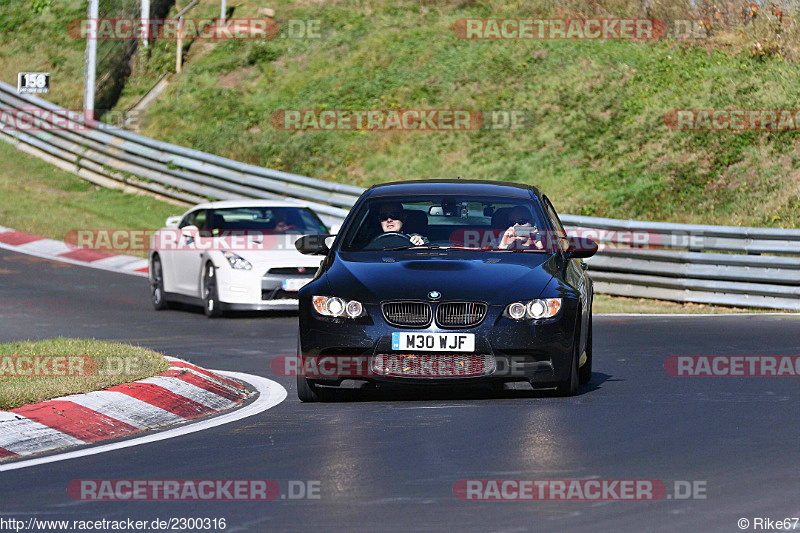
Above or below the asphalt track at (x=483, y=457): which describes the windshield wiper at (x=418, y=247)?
above

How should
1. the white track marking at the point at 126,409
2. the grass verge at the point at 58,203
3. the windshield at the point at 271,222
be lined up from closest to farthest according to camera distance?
the white track marking at the point at 126,409, the windshield at the point at 271,222, the grass verge at the point at 58,203

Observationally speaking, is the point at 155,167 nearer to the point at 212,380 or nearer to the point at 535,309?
the point at 212,380

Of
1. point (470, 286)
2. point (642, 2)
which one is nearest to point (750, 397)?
point (470, 286)

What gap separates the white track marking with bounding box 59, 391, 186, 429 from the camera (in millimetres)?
8891

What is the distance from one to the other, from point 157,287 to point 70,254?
5.19m

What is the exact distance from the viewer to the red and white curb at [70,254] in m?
22.6

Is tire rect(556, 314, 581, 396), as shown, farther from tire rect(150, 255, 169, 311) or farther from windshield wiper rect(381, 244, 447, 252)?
tire rect(150, 255, 169, 311)

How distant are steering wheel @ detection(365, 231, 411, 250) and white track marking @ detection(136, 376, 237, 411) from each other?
1.52 metres

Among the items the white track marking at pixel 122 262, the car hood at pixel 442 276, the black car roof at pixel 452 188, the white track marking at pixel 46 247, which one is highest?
the black car roof at pixel 452 188

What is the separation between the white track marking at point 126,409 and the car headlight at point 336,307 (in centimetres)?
116

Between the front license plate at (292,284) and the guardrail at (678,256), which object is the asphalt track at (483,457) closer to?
the front license plate at (292,284)

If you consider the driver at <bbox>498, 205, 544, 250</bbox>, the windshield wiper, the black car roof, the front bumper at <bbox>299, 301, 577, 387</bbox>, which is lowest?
the front bumper at <bbox>299, 301, 577, 387</bbox>

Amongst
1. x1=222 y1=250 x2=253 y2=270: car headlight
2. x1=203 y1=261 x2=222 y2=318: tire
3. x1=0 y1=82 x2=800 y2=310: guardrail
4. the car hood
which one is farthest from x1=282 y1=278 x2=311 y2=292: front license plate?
the car hood

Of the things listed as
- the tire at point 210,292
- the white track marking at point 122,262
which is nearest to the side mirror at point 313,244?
the tire at point 210,292
